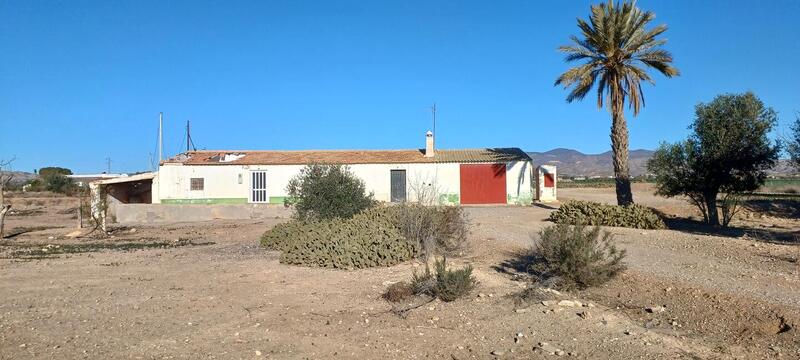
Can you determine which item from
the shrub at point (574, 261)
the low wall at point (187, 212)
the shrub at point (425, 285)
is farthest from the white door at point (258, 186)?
the shrub at point (574, 261)

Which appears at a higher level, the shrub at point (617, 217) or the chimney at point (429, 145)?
the chimney at point (429, 145)

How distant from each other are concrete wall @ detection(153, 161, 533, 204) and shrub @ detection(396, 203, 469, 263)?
2032 centimetres

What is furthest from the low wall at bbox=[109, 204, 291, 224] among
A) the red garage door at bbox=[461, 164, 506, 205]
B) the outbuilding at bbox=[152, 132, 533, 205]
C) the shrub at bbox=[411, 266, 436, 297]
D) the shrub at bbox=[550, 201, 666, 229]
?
the shrub at bbox=[411, 266, 436, 297]

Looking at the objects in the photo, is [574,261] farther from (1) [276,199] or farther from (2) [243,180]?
(2) [243,180]

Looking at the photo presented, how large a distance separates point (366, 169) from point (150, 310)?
25763mm

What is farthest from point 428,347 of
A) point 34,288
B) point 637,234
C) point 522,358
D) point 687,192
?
point 687,192

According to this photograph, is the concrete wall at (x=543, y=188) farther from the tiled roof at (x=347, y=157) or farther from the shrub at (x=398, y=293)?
the shrub at (x=398, y=293)

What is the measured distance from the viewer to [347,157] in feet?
117

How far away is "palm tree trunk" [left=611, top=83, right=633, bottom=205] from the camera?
2319 centimetres

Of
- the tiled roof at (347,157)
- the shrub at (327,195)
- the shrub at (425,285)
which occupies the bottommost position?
the shrub at (425,285)

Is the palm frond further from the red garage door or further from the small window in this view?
Answer: the small window

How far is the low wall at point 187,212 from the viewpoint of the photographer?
1156 inches

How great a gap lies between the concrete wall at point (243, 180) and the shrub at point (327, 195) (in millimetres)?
15348

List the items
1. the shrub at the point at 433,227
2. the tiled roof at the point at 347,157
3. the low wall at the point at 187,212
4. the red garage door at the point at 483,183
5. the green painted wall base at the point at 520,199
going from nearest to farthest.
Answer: the shrub at the point at 433,227
the low wall at the point at 187,212
the green painted wall base at the point at 520,199
the red garage door at the point at 483,183
the tiled roof at the point at 347,157
